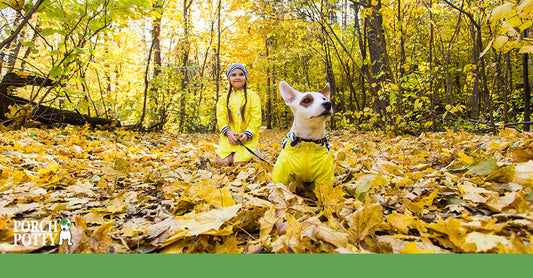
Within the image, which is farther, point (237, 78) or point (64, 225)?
point (237, 78)

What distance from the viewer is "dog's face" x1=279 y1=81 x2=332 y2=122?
6.19 ft

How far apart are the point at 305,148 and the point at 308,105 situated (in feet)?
1.14

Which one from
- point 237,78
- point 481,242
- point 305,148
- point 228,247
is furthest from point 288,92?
point 237,78

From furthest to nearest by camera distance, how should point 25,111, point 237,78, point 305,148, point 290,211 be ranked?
point 25,111 < point 237,78 < point 305,148 < point 290,211

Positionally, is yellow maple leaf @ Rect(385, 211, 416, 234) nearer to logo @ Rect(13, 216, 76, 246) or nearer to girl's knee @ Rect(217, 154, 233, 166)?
logo @ Rect(13, 216, 76, 246)

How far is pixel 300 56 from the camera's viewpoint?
13.0 meters

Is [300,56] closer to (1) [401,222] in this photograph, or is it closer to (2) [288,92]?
(2) [288,92]

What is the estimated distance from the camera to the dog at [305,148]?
1.99 metres

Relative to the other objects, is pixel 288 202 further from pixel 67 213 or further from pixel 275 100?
pixel 275 100

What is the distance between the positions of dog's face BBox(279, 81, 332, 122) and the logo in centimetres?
154

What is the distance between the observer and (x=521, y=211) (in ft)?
3.84

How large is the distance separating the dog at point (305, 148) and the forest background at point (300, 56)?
1145mm

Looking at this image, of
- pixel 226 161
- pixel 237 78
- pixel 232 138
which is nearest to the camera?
pixel 232 138

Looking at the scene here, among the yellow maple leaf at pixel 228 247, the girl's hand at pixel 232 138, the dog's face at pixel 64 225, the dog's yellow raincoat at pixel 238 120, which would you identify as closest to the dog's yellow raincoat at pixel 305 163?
the yellow maple leaf at pixel 228 247
